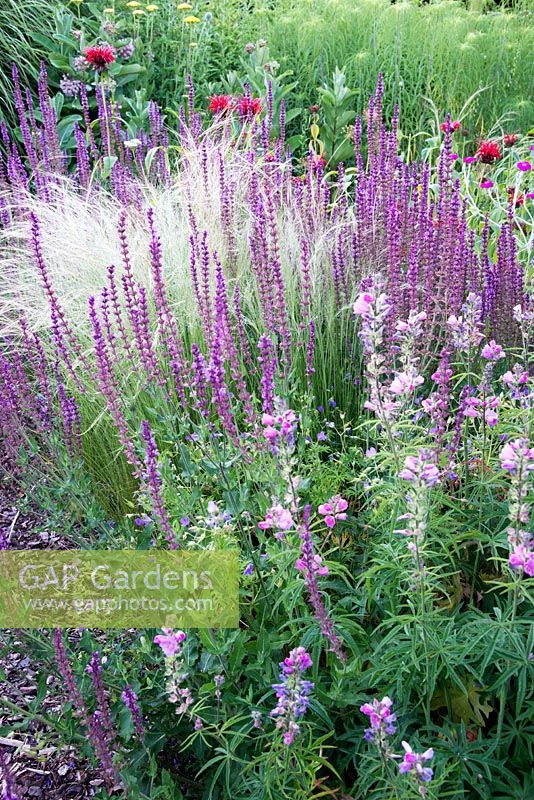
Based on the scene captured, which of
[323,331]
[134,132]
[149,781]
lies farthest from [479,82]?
[149,781]

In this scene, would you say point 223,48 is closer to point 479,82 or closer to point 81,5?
point 81,5

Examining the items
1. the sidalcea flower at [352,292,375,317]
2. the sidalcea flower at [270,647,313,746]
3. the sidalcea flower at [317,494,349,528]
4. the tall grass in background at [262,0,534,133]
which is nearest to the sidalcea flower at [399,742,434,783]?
the sidalcea flower at [270,647,313,746]

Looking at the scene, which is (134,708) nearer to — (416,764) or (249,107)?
(416,764)

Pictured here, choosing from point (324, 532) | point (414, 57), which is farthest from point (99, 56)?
point (324, 532)

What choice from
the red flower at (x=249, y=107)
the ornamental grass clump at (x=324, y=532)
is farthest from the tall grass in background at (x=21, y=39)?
the ornamental grass clump at (x=324, y=532)

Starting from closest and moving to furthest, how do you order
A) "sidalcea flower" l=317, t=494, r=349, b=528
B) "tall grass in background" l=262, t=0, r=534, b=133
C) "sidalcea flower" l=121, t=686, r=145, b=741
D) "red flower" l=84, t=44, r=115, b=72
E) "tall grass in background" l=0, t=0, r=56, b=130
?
"sidalcea flower" l=121, t=686, r=145, b=741, "sidalcea flower" l=317, t=494, r=349, b=528, "red flower" l=84, t=44, r=115, b=72, "tall grass in background" l=0, t=0, r=56, b=130, "tall grass in background" l=262, t=0, r=534, b=133

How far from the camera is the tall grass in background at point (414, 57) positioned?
7020 mm

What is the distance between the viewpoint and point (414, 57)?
24.3 ft

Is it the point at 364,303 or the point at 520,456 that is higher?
the point at 364,303

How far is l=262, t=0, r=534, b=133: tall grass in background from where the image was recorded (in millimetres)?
7020

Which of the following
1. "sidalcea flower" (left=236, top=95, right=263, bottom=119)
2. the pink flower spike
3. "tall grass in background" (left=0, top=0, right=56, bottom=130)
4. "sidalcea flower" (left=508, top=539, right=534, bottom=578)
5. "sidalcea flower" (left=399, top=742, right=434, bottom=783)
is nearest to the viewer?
"sidalcea flower" (left=399, top=742, right=434, bottom=783)

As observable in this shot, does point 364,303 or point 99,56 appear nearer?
point 364,303

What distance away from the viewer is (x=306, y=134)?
22.5 feet

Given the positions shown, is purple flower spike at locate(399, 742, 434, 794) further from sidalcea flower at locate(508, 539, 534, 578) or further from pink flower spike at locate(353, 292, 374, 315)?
pink flower spike at locate(353, 292, 374, 315)
